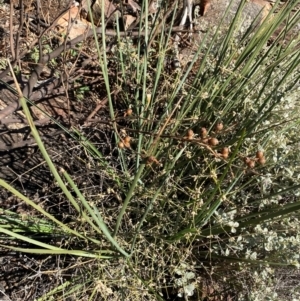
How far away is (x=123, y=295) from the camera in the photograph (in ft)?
4.38

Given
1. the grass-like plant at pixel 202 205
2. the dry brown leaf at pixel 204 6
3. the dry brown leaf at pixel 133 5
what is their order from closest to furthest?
the grass-like plant at pixel 202 205, the dry brown leaf at pixel 133 5, the dry brown leaf at pixel 204 6

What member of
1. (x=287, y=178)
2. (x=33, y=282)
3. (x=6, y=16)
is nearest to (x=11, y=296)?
(x=33, y=282)

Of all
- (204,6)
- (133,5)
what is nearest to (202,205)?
(133,5)

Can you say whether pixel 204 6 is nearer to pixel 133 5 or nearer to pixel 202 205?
pixel 133 5

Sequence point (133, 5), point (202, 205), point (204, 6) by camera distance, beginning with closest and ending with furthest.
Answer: point (202, 205) < point (133, 5) < point (204, 6)

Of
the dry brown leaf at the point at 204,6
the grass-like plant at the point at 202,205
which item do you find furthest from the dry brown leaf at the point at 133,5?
the grass-like plant at the point at 202,205

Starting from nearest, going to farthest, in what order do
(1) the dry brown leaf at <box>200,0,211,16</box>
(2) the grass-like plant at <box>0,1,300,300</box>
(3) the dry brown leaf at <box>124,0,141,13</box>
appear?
(2) the grass-like plant at <box>0,1,300,300</box> → (3) the dry brown leaf at <box>124,0,141,13</box> → (1) the dry brown leaf at <box>200,0,211,16</box>

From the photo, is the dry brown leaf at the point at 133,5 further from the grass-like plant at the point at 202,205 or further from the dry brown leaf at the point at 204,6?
the grass-like plant at the point at 202,205

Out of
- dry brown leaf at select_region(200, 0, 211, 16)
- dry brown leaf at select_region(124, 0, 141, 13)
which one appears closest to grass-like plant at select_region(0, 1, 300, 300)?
dry brown leaf at select_region(124, 0, 141, 13)

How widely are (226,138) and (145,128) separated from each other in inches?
11.2

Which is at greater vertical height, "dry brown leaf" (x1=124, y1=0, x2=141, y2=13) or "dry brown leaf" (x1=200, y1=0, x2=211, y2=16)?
"dry brown leaf" (x1=200, y1=0, x2=211, y2=16)

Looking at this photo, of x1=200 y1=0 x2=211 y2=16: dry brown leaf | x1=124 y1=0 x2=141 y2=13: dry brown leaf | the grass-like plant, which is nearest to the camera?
the grass-like plant

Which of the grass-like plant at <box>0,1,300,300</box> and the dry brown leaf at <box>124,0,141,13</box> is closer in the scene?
the grass-like plant at <box>0,1,300,300</box>

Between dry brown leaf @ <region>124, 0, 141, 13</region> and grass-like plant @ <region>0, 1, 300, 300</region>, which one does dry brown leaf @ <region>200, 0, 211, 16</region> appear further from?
grass-like plant @ <region>0, 1, 300, 300</region>
